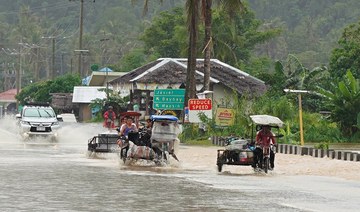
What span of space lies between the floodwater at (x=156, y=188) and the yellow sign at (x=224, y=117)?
45.8 ft

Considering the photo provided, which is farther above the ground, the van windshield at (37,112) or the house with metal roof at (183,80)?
the house with metal roof at (183,80)

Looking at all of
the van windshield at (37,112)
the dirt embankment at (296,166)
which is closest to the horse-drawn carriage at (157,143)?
the dirt embankment at (296,166)

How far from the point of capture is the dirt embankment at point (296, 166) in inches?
1112

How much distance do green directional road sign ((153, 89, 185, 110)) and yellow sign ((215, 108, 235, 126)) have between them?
699 centimetres

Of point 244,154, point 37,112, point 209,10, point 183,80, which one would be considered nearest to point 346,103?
point 209,10

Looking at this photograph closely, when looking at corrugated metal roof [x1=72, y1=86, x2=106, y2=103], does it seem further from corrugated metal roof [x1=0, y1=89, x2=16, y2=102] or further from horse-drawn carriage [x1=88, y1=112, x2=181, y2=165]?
horse-drawn carriage [x1=88, y1=112, x2=181, y2=165]

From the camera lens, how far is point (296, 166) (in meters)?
31.1

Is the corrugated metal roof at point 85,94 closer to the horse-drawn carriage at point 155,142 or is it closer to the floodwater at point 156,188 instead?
the floodwater at point 156,188

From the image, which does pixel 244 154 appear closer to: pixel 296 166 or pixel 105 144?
pixel 296 166

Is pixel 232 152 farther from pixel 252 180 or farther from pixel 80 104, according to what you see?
pixel 80 104

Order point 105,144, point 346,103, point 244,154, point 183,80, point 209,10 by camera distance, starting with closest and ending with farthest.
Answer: point 244,154 → point 105,144 → point 346,103 → point 209,10 → point 183,80

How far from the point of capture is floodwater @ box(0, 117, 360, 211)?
17891mm

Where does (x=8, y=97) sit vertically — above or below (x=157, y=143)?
above

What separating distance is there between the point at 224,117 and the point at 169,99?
7.92m
